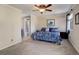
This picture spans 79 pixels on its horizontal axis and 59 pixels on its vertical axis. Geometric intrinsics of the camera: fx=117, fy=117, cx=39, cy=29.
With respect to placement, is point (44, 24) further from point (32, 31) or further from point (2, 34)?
point (2, 34)

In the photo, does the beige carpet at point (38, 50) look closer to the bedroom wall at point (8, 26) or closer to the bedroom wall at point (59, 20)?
the bedroom wall at point (8, 26)

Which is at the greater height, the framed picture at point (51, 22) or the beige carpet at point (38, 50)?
the framed picture at point (51, 22)

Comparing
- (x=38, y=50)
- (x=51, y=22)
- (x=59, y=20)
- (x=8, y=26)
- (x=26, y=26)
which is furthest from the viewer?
(x=26, y=26)

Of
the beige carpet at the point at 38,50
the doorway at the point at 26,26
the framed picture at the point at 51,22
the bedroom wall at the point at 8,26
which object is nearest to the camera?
the beige carpet at the point at 38,50

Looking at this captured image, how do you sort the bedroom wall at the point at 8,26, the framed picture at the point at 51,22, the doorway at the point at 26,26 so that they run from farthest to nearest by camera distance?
1. the doorway at the point at 26,26
2. the framed picture at the point at 51,22
3. the bedroom wall at the point at 8,26

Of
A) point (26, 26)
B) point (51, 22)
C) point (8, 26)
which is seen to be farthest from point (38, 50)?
point (26, 26)

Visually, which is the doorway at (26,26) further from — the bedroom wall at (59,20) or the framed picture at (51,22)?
the framed picture at (51,22)

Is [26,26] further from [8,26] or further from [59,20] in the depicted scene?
[8,26]

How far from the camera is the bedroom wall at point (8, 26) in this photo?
149 inches

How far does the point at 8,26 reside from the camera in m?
4.18

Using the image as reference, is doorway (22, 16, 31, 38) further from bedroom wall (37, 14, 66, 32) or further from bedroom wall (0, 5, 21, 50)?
bedroom wall (0, 5, 21, 50)

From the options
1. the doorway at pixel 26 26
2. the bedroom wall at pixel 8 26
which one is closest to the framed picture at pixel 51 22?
the doorway at pixel 26 26

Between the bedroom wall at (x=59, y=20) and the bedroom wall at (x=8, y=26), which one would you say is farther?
the bedroom wall at (x=59, y=20)
